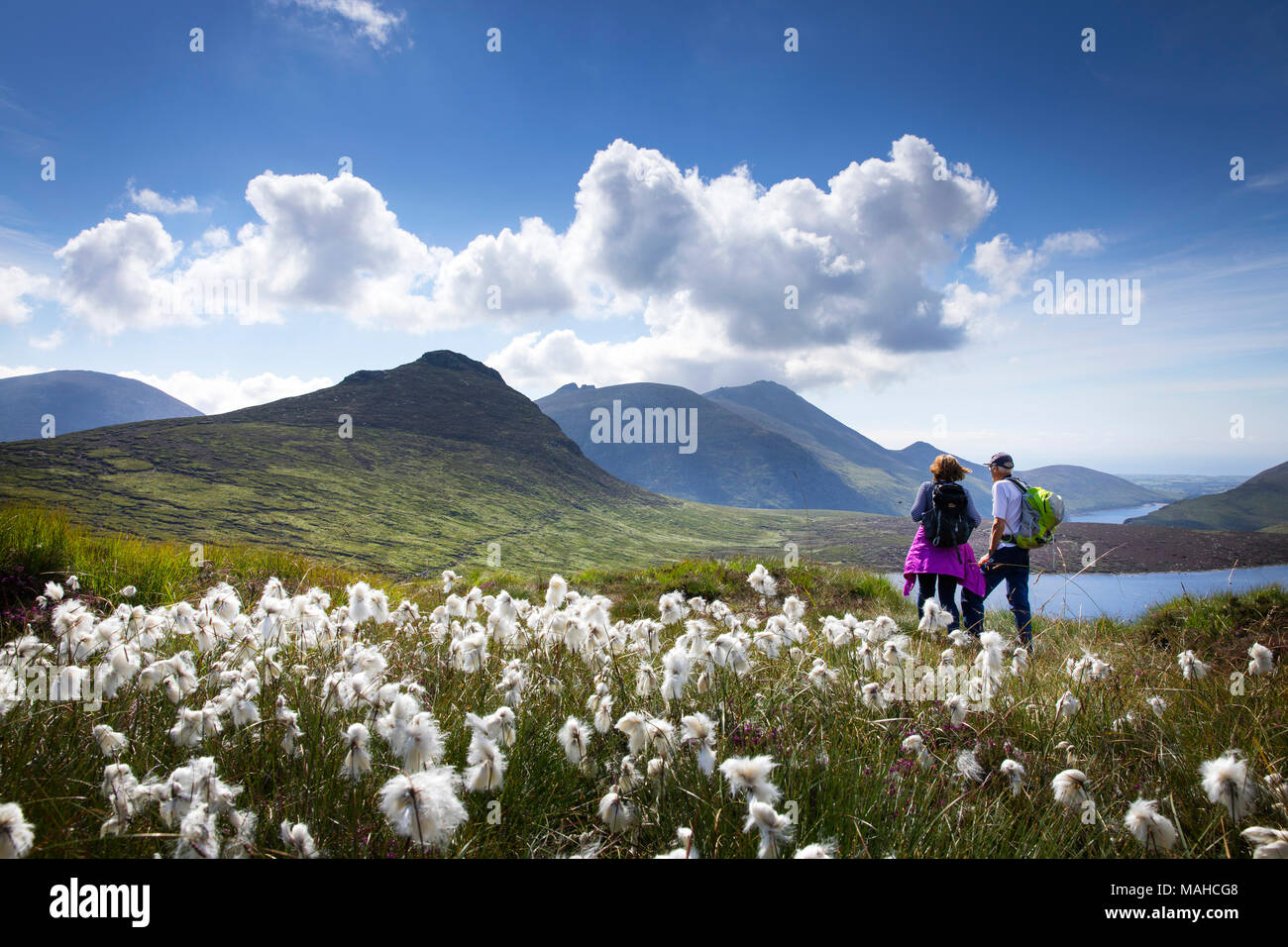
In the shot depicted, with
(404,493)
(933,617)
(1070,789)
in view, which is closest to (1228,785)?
(1070,789)

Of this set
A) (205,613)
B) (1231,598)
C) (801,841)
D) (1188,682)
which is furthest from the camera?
(1231,598)

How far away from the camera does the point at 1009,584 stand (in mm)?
9367

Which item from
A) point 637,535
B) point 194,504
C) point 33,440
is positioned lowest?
point 637,535

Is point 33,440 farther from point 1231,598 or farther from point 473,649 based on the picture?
point 1231,598

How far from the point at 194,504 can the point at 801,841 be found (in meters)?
107

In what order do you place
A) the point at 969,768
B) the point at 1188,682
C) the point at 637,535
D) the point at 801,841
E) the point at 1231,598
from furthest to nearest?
the point at 637,535 < the point at 1231,598 < the point at 1188,682 < the point at 969,768 < the point at 801,841

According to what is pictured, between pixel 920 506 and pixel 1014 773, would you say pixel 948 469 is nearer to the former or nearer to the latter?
pixel 920 506

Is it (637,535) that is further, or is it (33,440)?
(637,535)

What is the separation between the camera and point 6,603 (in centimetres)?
733

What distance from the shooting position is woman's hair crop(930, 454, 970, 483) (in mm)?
9008

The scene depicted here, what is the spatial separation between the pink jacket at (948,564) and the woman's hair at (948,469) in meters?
1.00

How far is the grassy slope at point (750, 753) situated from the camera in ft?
9.00

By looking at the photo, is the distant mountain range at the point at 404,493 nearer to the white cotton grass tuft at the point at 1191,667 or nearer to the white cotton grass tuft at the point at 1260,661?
the white cotton grass tuft at the point at 1191,667
